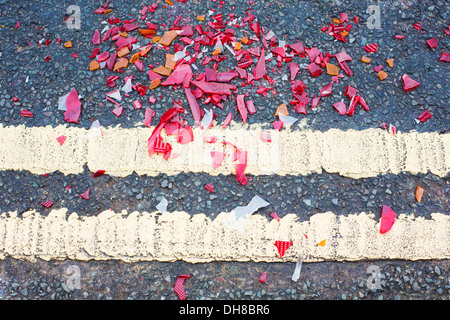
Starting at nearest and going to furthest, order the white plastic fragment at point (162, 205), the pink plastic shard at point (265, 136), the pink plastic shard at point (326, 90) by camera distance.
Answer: the white plastic fragment at point (162, 205) → the pink plastic shard at point (265, 136) → the pink plastic shard at point (326, 90)

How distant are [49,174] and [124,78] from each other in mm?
844

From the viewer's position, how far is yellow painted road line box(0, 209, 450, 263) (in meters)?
2.12

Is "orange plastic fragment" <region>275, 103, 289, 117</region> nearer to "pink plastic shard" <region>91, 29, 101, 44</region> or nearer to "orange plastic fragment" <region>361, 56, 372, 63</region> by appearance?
"orange plastic fragment" <region>361, 56, 372, 63</region>

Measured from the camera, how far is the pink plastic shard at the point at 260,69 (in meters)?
2.45

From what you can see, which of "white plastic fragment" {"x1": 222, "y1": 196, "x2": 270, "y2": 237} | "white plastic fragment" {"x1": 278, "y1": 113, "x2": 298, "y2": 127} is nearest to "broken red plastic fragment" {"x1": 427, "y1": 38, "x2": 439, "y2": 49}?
"white plastic fragment" {"x1": 278, "y1": 113, "x2": 298, "y2": 127}

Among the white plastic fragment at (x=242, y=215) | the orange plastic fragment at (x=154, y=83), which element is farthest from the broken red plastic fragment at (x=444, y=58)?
the orange plastic fragment at (x=154, y=83)

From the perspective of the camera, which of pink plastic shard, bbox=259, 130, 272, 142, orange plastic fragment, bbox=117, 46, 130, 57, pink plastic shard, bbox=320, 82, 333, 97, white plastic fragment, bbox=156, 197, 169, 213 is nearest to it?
white plastic fragment, bbox=156, 197, 169, 213

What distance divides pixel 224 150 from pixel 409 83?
1428mm

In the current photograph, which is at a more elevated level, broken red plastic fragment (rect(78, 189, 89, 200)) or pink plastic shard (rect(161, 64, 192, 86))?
pink plastic shard (rect(161, 64, 192, 86))

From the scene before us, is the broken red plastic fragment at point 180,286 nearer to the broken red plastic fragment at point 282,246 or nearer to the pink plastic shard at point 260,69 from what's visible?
the broken red plastic fragment at point 282,246

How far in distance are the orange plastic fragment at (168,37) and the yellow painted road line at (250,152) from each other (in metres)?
0.71

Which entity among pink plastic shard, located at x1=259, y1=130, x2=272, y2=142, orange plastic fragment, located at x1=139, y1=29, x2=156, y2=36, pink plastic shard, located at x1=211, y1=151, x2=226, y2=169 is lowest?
pink plastic shard, located at x1=211, y1=151, x2=226, y2=169

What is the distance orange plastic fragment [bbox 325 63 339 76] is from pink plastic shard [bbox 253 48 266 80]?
461 mm

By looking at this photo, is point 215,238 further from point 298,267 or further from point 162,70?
point 162,70
